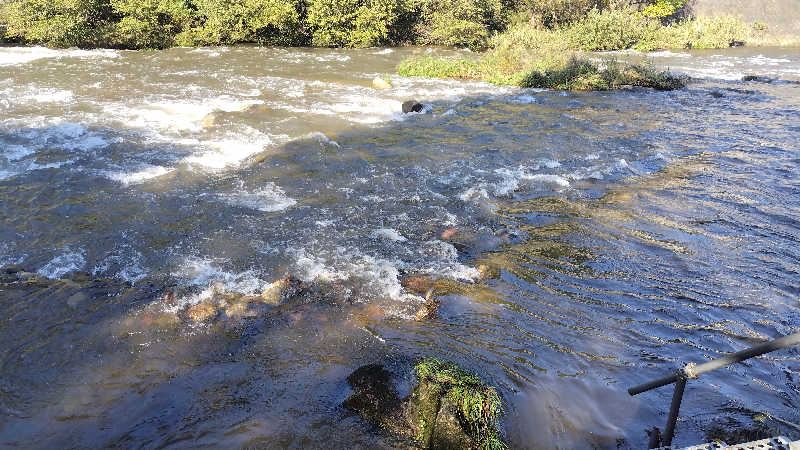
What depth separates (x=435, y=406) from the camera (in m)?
4.72

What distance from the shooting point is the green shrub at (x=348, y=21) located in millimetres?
26850

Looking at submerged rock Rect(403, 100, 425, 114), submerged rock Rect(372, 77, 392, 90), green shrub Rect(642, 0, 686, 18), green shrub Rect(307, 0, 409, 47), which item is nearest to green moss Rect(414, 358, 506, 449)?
submerged rock Rect(403, 100, 425, 114)

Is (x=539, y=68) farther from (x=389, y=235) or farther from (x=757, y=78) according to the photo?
(x=389, y=235)

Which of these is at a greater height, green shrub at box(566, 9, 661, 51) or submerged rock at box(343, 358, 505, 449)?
green shrub at box(566, 9, 661, 51)

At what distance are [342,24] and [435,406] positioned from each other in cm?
2619

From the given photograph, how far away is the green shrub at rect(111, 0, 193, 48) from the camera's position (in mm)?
25188

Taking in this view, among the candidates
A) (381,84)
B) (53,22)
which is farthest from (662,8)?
(53,22)

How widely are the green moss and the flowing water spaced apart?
11.9 inches

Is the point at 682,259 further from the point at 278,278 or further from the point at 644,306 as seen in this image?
the point at 278,278

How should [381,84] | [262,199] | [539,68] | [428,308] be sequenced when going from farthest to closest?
[539,68]
[381,84]
[262,199]
[428,308]

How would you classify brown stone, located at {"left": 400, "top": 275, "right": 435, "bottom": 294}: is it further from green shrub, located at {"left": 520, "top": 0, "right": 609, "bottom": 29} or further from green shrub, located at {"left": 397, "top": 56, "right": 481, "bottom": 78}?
green shrub, located at {"left": 520, "top": 0, "right": 609, "bottom": 29}

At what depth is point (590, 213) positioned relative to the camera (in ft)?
31.5

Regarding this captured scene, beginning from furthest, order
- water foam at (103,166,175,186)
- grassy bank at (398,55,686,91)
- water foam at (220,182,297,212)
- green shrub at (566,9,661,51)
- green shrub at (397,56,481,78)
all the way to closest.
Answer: green shrub at (566,9,661,51) < green shrub at (397,56,481,78) < grassy bank at (398,55,686,91) < water foam at (103,166,175,186) < water foam at (220,182,297,212)

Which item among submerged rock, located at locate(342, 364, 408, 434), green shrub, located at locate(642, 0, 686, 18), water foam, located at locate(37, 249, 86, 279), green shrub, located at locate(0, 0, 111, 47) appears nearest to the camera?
submerged rock, located at locate(342, 364, 408, 434)
